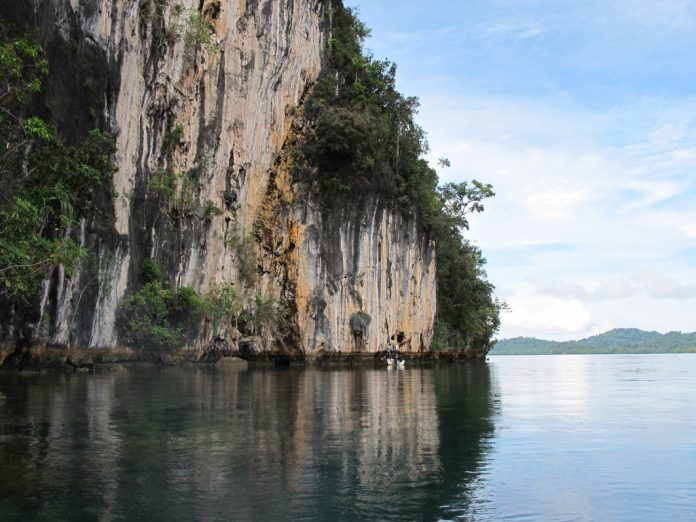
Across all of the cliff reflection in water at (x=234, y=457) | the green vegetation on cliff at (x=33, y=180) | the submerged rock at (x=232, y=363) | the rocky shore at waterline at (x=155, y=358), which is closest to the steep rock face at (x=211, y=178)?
the rocky shore at waterline at (x=155, y=358)

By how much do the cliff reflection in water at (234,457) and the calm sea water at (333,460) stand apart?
26mm

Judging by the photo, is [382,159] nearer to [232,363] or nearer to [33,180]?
[232,363]

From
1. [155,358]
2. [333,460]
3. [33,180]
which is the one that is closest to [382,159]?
[155,358]

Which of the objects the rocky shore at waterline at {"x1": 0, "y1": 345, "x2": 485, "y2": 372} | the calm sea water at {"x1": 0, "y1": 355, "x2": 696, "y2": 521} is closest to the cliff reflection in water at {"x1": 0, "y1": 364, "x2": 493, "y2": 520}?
the calm sea water at {"x1": 0, "y1": 355, "x2": 696, "y2": 521}

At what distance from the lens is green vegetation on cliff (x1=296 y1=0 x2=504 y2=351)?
42656 millimetres

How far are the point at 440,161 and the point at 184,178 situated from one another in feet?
95.0

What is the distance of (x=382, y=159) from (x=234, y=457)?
38.2m

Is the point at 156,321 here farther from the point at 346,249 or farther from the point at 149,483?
the point at 149,483

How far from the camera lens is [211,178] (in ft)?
121

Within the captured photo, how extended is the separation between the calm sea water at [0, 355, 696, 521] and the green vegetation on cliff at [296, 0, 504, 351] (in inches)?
1098

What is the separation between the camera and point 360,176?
4375cm

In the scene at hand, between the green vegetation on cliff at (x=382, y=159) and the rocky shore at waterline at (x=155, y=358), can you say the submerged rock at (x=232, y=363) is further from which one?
the green vegetation on cliff at (x=382, y=159)

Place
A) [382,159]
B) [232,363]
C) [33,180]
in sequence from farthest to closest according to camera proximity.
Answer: [382,159], [232,363], [33,180]

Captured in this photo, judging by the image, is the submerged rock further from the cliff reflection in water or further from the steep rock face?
the cliff reflection in water
